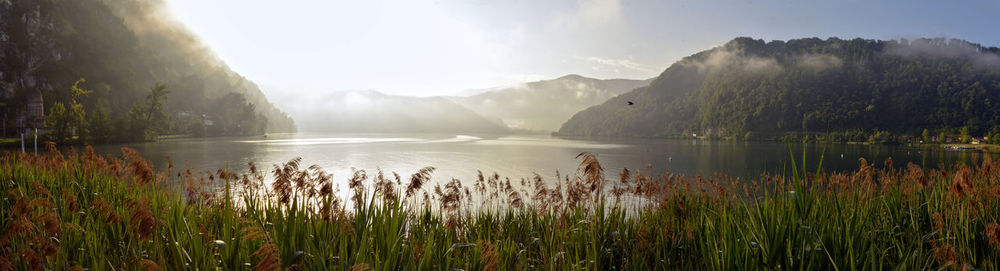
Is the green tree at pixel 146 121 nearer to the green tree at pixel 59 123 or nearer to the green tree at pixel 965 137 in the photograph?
the green tree at pixel 59 123

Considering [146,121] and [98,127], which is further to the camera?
[146,121]

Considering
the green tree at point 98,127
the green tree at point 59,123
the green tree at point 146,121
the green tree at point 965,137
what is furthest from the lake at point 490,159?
the green tree at point 965,137

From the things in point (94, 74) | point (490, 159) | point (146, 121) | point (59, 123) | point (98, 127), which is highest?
point (94, 74)

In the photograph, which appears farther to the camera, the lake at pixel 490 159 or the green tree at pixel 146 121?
the green tree at pixel 146 121

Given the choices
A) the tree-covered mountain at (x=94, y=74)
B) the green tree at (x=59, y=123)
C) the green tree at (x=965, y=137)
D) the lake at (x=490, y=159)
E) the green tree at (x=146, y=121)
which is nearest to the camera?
the lake at (x=490, y=159)

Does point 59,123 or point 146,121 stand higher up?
point 146,121

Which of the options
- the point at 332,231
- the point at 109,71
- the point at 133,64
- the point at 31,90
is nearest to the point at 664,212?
the point at 332,231

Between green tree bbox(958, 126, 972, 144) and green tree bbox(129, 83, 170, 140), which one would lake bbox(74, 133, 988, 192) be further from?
green tree bbox(958, 126, 972, 144)

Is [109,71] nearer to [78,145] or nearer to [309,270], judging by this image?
[78,145]

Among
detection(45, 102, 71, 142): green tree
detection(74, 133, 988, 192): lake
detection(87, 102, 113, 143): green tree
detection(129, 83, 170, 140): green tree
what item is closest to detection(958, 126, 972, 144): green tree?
detection(74, 133, 988, 192): lake

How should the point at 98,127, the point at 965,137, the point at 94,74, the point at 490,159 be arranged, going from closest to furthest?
the point at 490,159 → the point at 98,127 → the point at 965,137 → the point at 94,74

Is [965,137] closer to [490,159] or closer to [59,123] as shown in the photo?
[490,159]

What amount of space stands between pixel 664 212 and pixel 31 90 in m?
169

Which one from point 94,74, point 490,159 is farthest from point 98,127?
point 94,74
